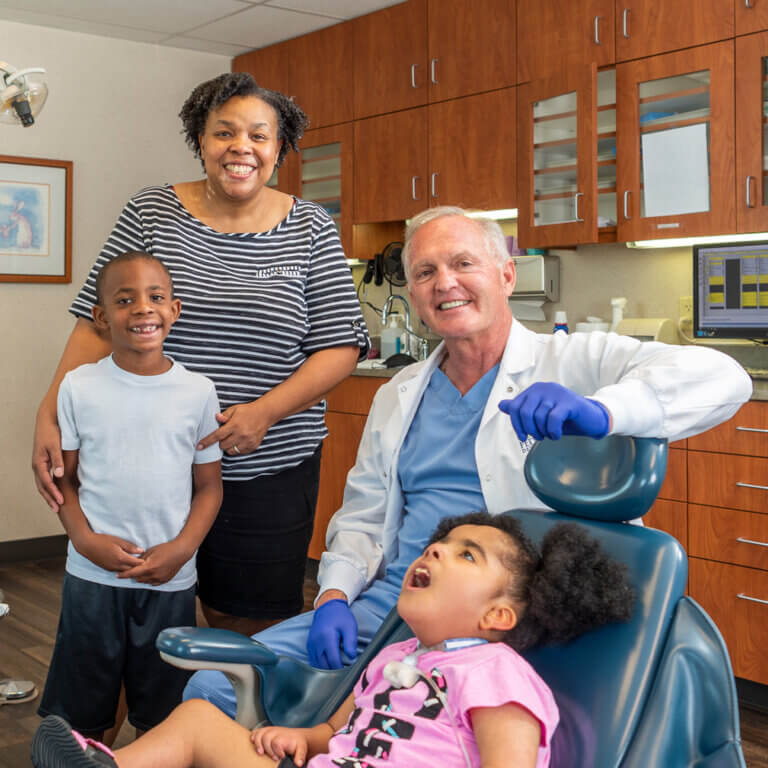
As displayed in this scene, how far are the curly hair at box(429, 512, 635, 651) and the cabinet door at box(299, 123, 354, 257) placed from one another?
325 cm

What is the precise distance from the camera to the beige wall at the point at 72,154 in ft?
14.4

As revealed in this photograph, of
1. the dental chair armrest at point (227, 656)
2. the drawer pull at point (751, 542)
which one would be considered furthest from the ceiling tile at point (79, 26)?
the dental chair armrest at point (227, 656)

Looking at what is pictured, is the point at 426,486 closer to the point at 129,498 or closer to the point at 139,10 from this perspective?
the point at 129,498

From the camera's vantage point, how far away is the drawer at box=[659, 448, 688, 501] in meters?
2.81

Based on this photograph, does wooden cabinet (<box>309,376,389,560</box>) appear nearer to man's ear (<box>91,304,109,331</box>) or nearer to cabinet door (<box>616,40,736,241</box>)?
cabinet door (<box>616,40,736,241</box>)

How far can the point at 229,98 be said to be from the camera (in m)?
1.78

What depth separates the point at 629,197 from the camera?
325 centimetres

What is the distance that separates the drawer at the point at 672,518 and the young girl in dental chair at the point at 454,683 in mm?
1680

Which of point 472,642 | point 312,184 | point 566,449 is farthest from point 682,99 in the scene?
point 472,642

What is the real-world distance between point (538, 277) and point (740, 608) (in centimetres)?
153

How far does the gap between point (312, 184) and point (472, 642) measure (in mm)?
3629

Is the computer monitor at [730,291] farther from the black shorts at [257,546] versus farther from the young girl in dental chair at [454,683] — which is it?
the young girl in dental chair at [454,683]

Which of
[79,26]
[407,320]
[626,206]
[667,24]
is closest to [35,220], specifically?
[79,26]

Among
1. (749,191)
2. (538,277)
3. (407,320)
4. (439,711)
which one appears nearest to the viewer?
(439,711)
